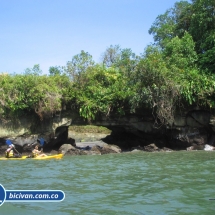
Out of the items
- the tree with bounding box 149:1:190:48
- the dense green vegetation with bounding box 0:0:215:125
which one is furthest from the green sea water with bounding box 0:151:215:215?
the tree with bounding box 149:1:190:48

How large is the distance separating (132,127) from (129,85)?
3.22 meters

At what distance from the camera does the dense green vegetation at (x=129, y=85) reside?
20.7 meters

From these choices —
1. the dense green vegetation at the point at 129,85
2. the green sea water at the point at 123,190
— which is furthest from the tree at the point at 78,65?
the green sea water at the point at 123,190

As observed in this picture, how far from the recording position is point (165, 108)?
67.9ft

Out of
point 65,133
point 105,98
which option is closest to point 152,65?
point 105,98

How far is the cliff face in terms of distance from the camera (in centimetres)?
2197

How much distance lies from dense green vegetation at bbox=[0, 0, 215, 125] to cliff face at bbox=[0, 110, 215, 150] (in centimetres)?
69

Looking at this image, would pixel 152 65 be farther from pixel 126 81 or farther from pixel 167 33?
pixel 167 33

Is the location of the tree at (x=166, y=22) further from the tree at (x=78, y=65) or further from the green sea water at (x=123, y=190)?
the green sea water at (x=123, y=190)

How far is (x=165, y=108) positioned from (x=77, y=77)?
21.3ft

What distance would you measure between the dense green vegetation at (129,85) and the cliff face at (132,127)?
692 mm

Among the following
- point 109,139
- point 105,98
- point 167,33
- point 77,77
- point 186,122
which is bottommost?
point 109,139

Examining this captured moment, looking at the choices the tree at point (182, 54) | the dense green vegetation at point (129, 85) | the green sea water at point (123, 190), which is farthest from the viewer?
the tree at point (182, 54)

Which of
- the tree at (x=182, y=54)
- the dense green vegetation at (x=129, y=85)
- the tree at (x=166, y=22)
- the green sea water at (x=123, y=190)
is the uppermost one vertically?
the tree at (x=166, y=22)
